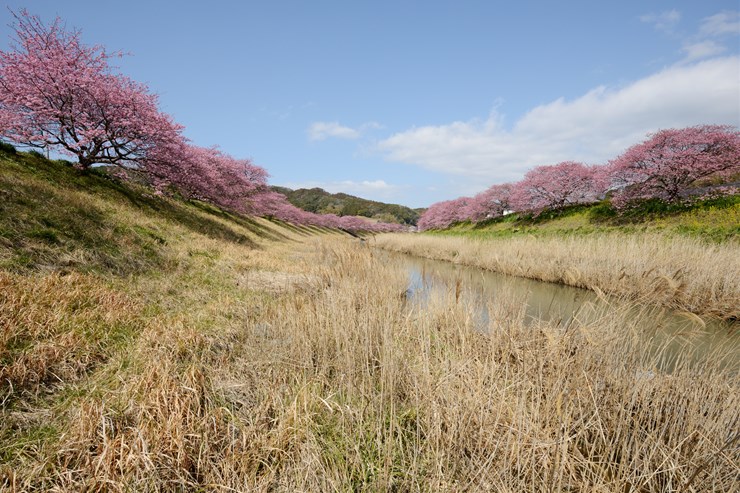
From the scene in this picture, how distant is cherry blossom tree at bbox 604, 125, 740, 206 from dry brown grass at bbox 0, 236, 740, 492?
80.7 feet

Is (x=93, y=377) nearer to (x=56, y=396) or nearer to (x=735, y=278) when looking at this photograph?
(x=56, y=396)

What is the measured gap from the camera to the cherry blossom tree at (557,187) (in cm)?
3169

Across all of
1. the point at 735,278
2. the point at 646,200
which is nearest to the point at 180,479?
the point at 735,278

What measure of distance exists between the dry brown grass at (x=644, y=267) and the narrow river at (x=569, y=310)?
367 mm

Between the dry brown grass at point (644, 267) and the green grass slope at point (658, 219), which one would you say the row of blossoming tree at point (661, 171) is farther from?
the dry brown grass at point (644, 267)

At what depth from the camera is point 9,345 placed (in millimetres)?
3480

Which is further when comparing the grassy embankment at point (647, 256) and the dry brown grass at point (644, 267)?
the grassy embankment at point (647, 256)

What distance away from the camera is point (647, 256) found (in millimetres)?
9430

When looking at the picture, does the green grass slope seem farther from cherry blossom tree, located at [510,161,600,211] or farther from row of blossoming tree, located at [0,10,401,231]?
row of blossoming tree, located at [0,10,401,231]

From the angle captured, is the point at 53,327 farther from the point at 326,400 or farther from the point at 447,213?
the point at 447,213

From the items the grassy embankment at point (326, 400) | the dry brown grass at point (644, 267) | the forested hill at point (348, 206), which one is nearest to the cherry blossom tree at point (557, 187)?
the dry brown grass at point (644, 267)

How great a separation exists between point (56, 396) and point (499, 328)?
4857 mm

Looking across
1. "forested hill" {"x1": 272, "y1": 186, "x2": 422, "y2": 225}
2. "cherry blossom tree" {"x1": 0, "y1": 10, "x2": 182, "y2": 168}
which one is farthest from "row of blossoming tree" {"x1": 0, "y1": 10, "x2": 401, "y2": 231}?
"forested hill" {"x1": 272, "y1": 186, "x2": 422, "y2": 225}

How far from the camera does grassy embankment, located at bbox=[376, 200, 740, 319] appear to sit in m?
7.38
